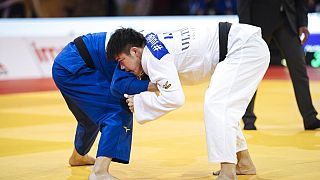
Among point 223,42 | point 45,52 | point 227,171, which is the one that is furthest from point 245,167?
point 45,52

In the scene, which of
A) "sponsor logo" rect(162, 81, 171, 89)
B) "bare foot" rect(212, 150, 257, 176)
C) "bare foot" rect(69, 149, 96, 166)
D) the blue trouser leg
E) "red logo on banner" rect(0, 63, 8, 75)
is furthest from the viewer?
"red logo on banner" rect(0, 63, 8, 75)

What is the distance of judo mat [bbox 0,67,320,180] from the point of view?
5.02m

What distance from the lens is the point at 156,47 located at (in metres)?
4.30

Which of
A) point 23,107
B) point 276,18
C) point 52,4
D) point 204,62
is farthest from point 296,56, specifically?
point 52,4

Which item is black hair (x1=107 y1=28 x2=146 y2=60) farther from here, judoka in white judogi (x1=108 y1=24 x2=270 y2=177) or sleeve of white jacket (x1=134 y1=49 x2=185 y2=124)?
sleeve of white jacket (x1=134 y1=49 x2=185 y2=124)

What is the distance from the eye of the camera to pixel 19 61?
13.1 metres

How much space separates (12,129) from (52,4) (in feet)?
34.7

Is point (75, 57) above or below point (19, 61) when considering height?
above

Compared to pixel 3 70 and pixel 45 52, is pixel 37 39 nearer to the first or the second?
pixel 45 52

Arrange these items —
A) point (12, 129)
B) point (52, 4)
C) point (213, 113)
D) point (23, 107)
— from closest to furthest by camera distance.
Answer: point (213, 113), point (12, 129), point (23, 107), point (52, 4)

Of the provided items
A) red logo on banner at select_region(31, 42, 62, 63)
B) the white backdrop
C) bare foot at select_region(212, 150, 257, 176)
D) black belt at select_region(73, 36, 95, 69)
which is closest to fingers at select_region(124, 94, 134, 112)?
black belt at select_region(73, 36, 95, 69)

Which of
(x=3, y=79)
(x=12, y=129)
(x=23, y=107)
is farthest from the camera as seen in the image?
(x=3, y=79)

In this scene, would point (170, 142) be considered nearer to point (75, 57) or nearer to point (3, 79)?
point (75, 57)

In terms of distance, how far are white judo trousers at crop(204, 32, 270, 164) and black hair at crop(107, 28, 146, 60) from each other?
1.89ft
